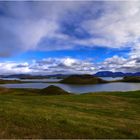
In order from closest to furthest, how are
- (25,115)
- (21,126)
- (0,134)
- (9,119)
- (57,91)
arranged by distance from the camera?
(0,134), (21,126), (9,119), (25,115), (57,91)

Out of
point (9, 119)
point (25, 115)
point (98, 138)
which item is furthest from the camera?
point (25, 115)

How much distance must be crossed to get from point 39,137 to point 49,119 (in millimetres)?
3495

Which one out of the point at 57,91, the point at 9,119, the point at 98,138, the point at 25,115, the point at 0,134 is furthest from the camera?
the point at 57,91

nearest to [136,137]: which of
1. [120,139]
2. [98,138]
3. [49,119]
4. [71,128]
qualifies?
[120,139]

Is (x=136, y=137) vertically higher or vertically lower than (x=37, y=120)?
lower

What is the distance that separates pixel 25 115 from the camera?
15.6 metres

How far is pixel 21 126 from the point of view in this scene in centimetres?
1336

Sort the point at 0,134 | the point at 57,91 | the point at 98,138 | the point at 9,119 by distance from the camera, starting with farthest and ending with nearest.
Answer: the point at 57,91
the point at 9,119
the point at 98,138
the point at 0,134

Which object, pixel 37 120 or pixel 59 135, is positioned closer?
pixel 59 135

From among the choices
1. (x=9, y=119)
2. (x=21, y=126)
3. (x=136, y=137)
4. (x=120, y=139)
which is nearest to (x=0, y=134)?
(x=21, y=126)

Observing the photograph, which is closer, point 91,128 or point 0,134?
point 0,134

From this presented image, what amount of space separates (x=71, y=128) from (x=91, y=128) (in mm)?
1328

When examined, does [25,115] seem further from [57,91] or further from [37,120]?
[57,91]

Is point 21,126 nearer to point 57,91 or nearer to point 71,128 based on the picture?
point 71,128
